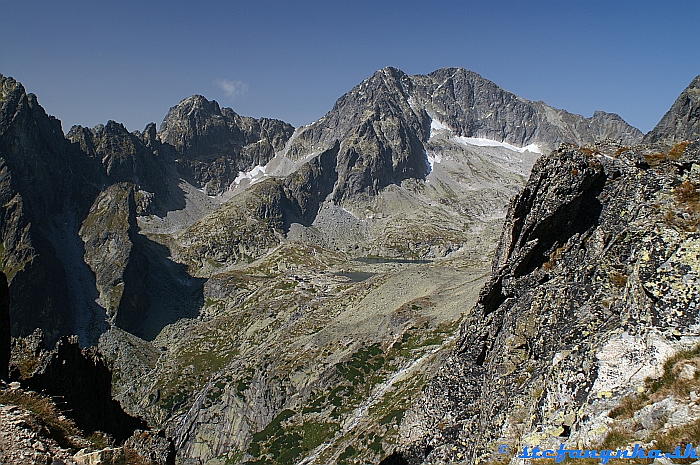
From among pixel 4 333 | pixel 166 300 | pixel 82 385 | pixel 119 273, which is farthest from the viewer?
pixel 166 300

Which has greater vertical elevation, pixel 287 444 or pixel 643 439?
pixel 643 439

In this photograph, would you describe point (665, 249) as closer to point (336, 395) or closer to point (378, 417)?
point (378, 417)

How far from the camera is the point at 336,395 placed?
146 feet

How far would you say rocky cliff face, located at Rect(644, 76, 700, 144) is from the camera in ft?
382

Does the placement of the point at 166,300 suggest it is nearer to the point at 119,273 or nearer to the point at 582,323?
the point at 119,273

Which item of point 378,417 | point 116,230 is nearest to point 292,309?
point 378,417

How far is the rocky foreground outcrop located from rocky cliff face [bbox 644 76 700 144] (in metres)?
126

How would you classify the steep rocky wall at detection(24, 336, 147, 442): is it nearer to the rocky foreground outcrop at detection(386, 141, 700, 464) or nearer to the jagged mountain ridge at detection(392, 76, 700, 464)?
the jagged mountain ridge at detection(392, 76, 700, 464)

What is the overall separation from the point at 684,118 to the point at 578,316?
145m

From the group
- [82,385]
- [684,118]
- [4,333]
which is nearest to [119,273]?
[82,385]

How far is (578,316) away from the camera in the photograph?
1416 centimetres

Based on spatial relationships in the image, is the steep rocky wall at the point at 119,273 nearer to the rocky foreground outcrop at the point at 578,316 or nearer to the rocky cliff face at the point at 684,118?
the rocky foreground outcrop at the point at 578,316

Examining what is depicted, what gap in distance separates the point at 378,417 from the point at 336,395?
11589 millimetres

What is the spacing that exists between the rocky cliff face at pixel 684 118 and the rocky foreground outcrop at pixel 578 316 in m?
126
